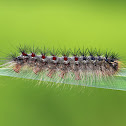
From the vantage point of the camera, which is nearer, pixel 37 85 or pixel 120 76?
pixel 120 76

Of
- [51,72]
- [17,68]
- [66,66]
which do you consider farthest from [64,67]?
[17,68]

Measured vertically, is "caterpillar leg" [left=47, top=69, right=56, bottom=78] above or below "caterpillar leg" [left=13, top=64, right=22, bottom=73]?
below

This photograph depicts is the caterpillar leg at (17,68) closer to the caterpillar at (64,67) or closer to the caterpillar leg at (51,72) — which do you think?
the caterpillar at (64,67)

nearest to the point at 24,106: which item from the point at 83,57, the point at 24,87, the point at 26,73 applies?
the point at 24,87

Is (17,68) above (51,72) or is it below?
above

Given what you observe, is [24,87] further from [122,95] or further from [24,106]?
[122,95]

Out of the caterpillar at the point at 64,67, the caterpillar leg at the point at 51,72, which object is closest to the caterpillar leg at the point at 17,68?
the caterpillar at the point at 64,67

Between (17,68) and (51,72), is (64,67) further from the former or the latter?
(17,68)

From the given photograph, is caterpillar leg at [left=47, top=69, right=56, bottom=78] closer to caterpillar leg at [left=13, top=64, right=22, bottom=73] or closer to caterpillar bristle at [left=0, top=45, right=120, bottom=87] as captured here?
caterpillar bristle at [left=0, top=45, right=120, bottom=87]

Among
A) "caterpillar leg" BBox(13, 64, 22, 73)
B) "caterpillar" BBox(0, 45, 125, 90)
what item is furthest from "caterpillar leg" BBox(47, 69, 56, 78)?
"caterpillar leg" BBox(13, 64, 22, 73)

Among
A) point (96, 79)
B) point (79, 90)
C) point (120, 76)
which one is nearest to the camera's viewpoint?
point (120, 76)

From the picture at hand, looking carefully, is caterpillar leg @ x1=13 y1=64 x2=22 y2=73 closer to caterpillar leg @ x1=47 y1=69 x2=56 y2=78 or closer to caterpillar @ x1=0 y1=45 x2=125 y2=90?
caterpillar @ x1=0 y1=45 x2=125 y2=90
